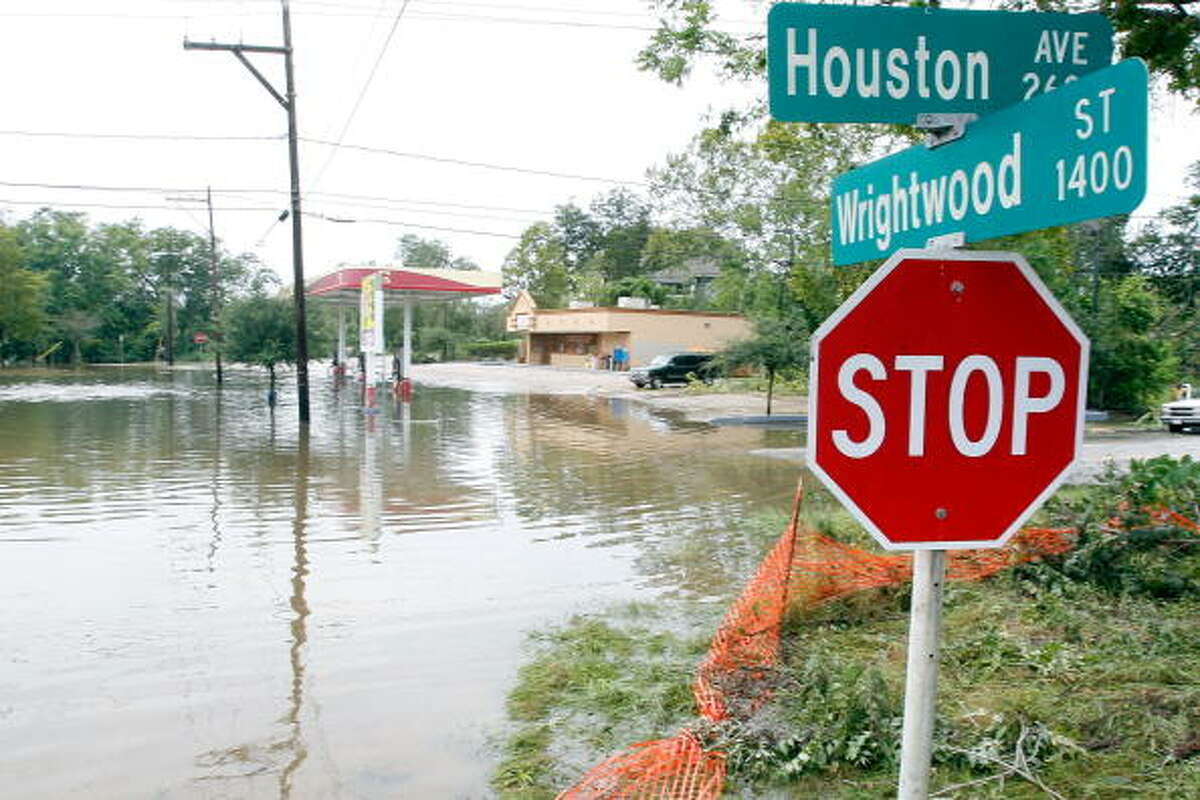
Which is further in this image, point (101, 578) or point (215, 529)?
point (215, 529)

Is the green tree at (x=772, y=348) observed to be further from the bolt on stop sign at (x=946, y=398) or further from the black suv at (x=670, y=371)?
the bolt on stop sign at (x=946, y=398)

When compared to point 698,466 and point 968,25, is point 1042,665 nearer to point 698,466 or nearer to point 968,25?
point 968,25

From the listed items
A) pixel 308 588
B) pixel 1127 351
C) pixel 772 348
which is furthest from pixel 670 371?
pixel 308 588

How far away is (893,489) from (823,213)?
30358mm

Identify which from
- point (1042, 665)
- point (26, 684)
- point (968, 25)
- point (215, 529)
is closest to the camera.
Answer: point (968, 25)

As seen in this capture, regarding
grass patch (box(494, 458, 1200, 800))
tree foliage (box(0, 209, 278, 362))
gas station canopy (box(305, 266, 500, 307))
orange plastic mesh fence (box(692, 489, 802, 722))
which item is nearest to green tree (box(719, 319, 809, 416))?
gas station canopy (box(305, 266, 500, 307))

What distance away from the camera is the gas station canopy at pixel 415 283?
32156 millimetres

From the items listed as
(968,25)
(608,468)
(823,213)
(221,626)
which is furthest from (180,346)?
(968,25)

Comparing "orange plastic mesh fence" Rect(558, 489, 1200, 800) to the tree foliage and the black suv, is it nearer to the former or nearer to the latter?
the black suv

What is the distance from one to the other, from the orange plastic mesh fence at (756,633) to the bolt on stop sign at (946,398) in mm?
2043

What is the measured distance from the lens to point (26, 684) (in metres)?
5.40

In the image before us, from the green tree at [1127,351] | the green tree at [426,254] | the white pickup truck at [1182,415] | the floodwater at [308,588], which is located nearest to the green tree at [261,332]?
the floodwater at [308,588]

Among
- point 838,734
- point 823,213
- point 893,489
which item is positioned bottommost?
point 838,734

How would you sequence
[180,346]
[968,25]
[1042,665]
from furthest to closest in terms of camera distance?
[180,346]
[1042,665]
[968,25]
